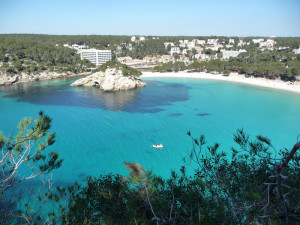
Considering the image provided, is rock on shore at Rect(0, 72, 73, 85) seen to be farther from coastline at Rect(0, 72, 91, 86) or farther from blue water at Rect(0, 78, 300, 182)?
blue water at Rect(0, 78, 300, 182)

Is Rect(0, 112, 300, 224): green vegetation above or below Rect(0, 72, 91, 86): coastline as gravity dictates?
above

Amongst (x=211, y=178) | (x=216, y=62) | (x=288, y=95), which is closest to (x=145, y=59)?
(x=216, y=62)

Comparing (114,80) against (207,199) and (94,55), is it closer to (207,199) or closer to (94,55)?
(94,55)

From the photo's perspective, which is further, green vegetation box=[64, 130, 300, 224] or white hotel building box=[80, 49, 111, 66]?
white hotel building box=[80, 49, 111, 66]

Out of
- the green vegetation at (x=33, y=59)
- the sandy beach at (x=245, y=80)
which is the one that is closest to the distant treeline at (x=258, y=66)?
the sandy beach at (x=245, y=80)

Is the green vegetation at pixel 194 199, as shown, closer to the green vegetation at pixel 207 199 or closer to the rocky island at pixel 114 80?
the green vegetation at pixel 207 199

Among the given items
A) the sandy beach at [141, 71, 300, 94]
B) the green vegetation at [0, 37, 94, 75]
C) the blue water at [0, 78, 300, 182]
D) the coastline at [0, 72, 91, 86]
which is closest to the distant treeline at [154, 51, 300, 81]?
the sandy beach at [141, 71, 300, 94]

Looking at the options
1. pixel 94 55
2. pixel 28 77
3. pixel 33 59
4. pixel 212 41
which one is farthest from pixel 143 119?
pixel 212 41
